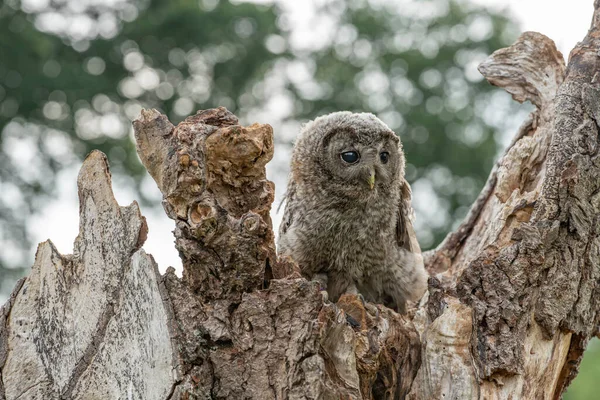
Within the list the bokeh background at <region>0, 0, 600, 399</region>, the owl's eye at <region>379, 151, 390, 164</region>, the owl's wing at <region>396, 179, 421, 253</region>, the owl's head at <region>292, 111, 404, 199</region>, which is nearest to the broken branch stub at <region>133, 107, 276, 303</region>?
the owl's head at <region>292, 111, 404, 199</region>

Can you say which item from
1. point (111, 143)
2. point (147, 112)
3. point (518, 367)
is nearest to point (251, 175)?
point (147, 112)

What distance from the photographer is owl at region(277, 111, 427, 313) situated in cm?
436

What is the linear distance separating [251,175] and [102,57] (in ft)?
33.9

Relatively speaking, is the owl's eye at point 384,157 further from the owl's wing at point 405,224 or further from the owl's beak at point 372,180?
the owl's wing at point 405,224

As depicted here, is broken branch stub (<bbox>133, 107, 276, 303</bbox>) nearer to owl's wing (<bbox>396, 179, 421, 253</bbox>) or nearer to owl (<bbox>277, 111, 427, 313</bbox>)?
owl (<bbox>277, 111, 427, 313</bbox>)

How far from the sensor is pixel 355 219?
4406mm

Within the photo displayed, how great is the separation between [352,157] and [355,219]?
1.27ft

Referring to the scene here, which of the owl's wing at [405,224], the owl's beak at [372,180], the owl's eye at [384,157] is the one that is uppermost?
the owl's eye at [384,157]

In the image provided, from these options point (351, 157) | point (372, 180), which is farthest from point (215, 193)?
point (351, 157)

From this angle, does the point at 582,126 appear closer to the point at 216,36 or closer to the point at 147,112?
the point at 147,112

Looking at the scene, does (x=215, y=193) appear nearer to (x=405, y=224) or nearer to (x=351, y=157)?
(x=351, y=157)

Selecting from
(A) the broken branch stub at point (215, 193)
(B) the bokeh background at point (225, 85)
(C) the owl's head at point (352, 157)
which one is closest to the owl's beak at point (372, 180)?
(C) the owl's head at point (352, 157)

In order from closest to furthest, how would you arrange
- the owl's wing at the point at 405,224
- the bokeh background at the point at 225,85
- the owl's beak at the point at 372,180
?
the owl's beak at the point at 372,180 → the owl's wing at the point at 405,224 → the bokeh background at the point at 225,85

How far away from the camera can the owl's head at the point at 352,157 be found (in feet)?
14.5
